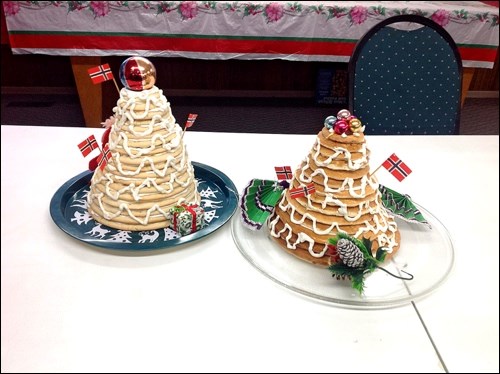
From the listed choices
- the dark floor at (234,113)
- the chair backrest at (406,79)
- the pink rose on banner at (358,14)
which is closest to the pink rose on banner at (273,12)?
the pink rose on banner at (358,14)

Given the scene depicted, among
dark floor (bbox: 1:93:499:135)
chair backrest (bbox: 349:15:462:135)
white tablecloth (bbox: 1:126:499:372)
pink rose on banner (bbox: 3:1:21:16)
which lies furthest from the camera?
dark floor (bbox: 1:93:499:135)

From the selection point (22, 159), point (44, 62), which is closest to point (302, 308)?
point (22, 159)

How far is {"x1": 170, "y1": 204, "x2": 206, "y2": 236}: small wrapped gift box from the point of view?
2.61ft

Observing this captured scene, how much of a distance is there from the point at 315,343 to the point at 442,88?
3.99 feet

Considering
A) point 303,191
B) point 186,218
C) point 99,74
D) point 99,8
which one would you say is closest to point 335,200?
point 303,191

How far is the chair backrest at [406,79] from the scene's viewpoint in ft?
4.92

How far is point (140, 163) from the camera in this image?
2.59 feet

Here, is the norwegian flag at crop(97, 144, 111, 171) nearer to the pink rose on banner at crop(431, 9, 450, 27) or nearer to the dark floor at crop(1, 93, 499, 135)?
the dark floor at crop(1, 93, 499, 135)

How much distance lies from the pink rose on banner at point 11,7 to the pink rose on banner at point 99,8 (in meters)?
0.41

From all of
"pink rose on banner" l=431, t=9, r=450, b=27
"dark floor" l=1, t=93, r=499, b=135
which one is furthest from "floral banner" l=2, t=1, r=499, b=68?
"dark floor" l=1, t=93, r=499, b=135

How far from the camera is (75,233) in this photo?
0.78 meters

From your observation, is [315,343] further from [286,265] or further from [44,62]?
[44,62]

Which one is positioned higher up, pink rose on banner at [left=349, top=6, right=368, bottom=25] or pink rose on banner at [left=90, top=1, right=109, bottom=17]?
pink rose on banner at [left=90, top=1, right=109, bottom=17]

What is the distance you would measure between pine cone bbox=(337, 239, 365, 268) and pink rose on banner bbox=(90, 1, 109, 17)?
2.31 m
